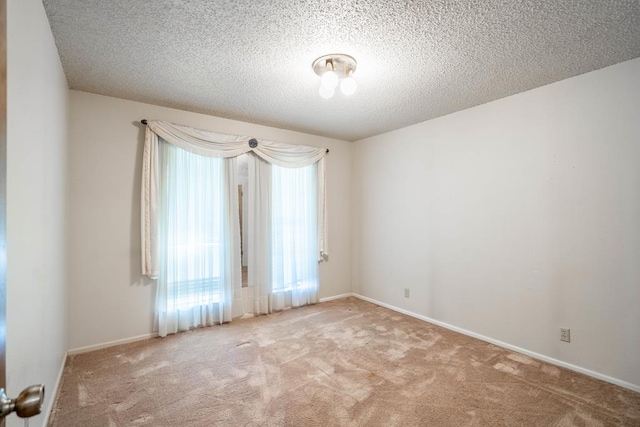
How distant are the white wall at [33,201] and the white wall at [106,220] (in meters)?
0.55

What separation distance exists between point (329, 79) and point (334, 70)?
0.51 feet

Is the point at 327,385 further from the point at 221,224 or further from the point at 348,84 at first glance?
the point at 348,84

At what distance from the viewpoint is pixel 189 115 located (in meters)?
3.36

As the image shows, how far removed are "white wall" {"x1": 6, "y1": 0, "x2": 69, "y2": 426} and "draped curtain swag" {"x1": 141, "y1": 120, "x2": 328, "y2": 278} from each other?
0.78 metres

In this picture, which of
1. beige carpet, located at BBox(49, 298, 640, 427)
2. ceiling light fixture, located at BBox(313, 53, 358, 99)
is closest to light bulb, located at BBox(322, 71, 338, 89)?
ceiling light fixture, located at BBox(313, 53, 358, 99)

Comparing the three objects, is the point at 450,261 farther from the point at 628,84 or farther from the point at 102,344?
the point at 102,344

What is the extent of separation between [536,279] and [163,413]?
10.4ft

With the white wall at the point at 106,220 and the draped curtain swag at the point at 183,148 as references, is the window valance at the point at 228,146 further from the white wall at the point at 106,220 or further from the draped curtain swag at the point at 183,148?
the white wall at the point at 106,220

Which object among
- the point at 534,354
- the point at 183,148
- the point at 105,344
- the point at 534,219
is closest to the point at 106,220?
the point at 183,148

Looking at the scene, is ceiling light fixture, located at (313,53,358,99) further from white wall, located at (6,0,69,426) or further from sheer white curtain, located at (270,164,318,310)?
sheer white curtain, located at (270,164,318,310)

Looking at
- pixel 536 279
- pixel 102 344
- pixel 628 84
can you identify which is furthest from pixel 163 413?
pixel 628 84

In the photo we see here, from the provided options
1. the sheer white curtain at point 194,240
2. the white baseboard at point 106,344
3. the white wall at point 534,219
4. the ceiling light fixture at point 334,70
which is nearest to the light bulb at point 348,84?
the ceiling light fixture at point 334,70

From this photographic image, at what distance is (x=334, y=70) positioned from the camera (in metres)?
2.27

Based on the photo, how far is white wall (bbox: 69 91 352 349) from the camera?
109 inches
